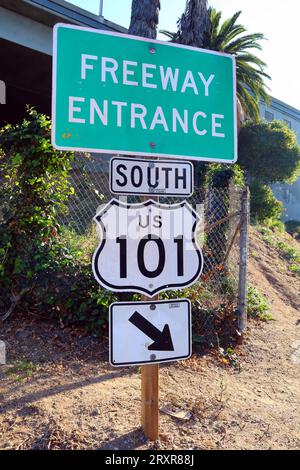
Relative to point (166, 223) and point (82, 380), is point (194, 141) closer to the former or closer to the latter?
point (166, 223)

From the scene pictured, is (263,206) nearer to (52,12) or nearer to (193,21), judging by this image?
(193,21)

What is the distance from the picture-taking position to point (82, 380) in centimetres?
368

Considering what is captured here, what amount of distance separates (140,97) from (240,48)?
49.1ft

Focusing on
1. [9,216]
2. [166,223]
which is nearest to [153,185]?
[166,223]

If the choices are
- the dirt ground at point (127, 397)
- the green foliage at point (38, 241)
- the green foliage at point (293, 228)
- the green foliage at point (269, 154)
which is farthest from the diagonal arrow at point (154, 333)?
the green foliage at point (293, 228)

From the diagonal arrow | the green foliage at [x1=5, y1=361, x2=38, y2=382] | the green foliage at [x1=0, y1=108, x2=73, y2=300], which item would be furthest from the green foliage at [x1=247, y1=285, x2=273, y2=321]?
the diagonal arrow

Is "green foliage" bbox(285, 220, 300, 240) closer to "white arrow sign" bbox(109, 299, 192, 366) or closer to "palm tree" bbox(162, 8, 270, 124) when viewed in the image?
"palm tree" bbox(162, 8, 270, 124)

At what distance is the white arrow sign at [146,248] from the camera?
2508 millimetres

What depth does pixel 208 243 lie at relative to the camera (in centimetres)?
662

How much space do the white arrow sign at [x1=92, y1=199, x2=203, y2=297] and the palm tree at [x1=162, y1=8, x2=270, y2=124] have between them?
1333 cm

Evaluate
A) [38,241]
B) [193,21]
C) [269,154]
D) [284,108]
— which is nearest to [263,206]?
[269,154]

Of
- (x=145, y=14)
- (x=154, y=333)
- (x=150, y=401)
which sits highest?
(x=145, y=14)

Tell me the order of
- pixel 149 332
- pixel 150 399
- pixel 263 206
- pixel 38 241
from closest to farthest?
1. pixel 149 332
2. pixel 150 399
3. pixel 38 241
4. pixel 263 206

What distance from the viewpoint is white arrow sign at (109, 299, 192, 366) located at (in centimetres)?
251
